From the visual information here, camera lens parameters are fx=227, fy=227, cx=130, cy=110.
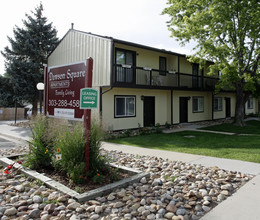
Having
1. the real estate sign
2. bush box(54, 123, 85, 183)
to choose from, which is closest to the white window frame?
the real estate sign

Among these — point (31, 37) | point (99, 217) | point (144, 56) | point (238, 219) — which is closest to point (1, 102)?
point (31, 37)

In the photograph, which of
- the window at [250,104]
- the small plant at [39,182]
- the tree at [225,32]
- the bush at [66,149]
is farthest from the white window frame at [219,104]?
the small plant at [39,182]

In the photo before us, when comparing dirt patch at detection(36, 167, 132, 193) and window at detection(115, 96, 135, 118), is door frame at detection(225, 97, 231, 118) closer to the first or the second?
window at detection(115, 96, 135, 118)

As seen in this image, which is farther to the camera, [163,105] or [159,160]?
[163,105]

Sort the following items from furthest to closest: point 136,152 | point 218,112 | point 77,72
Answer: point 218,112
point 136,152
point 77,72

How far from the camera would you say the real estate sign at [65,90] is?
523 centimetres

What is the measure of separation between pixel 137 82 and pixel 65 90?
910 centimetres

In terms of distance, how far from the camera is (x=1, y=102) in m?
18.4

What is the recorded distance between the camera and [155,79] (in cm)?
1597

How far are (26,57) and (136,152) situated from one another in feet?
50.8

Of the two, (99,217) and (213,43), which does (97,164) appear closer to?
(99,217)

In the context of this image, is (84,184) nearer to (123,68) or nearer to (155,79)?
(123,68)

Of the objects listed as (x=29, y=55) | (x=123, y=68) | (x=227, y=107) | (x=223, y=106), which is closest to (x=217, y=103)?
(x=223, y=106)

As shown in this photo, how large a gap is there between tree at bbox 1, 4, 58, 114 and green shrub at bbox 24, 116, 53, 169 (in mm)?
13922
